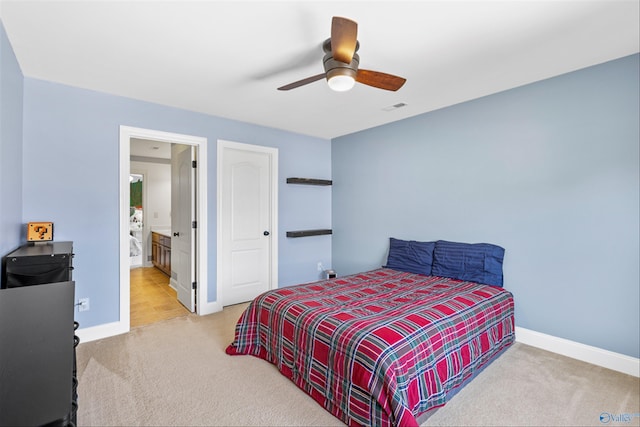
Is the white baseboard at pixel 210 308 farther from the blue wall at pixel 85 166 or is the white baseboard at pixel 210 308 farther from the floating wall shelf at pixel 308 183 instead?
the floating wall shelf at pixel 308 183

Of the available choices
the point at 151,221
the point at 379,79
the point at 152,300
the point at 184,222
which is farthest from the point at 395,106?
the point at 151,221

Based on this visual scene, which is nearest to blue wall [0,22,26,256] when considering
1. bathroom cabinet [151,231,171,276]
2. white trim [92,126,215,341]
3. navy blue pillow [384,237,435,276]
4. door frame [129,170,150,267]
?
white trim [92,126,215,341]

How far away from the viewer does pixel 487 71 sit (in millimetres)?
2609

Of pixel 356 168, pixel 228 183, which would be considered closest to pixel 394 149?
pixel 356 168

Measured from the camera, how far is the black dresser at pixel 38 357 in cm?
54

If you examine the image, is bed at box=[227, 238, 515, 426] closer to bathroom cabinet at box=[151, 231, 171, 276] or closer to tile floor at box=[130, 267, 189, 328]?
tile floor at box=[130, 267, 189, 328]

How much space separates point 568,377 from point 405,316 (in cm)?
144

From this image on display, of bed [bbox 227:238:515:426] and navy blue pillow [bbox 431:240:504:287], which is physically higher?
navy blue pillow [bbox 431:240:504:287]

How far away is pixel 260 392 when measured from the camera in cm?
213

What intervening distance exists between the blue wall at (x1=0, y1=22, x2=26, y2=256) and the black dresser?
50.2 inches

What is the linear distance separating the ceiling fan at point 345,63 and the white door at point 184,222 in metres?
2.18

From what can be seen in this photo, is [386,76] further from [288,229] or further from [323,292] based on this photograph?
[288,229]

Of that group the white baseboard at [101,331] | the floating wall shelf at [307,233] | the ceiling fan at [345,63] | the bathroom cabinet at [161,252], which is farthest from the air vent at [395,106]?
the bathroom cabinet at [161,252]

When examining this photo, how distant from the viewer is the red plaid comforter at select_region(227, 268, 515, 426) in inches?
66.5
